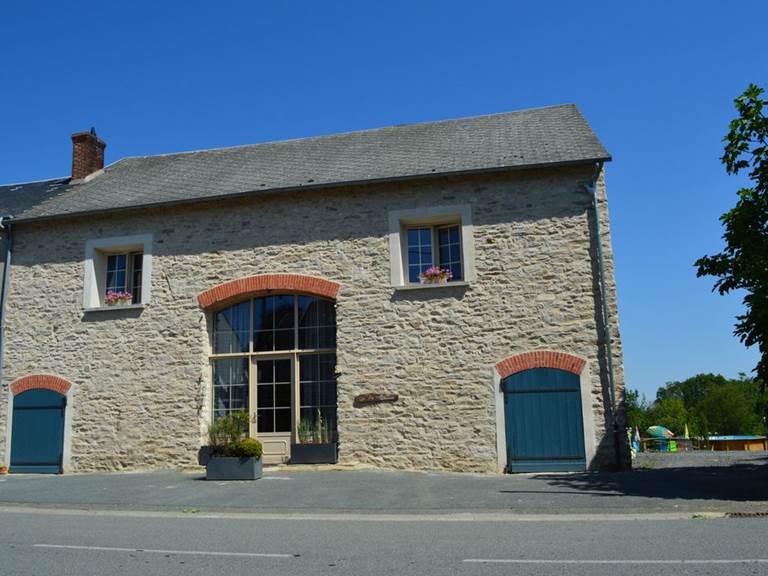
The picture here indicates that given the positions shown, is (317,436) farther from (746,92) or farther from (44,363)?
(746,92)

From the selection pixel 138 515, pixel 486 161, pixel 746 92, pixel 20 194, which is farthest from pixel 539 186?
pixel 20 194

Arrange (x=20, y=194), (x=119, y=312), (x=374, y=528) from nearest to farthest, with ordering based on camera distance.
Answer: (x=374, y=528)
(x=119, y=312)
(x=20, y=194)

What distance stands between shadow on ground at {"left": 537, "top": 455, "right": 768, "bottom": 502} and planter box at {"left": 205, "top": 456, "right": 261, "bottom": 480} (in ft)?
15.6

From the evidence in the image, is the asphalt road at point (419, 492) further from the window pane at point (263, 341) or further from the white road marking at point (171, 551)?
the white road marking at point (171, 551)

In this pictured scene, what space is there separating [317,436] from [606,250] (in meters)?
6.35

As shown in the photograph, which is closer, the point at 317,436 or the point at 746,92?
the point at 746,92

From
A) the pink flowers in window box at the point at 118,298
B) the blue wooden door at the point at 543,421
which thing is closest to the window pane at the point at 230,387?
the pink flowers in window box at the point at 118,298

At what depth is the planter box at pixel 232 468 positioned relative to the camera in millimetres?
11906

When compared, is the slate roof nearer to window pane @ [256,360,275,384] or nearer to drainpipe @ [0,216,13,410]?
drainpipe @ [0,216,13,410]

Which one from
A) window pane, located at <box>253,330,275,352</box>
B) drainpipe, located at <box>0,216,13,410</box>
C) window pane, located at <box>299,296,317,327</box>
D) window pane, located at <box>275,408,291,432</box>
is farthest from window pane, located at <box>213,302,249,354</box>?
drainpipe, located at <box>0,216,13,410</box>

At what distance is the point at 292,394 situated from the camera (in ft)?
45.5

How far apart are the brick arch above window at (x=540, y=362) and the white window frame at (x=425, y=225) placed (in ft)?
5.37

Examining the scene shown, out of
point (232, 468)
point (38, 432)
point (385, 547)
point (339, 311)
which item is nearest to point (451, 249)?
point (339, 311)

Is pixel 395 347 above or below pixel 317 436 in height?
above
